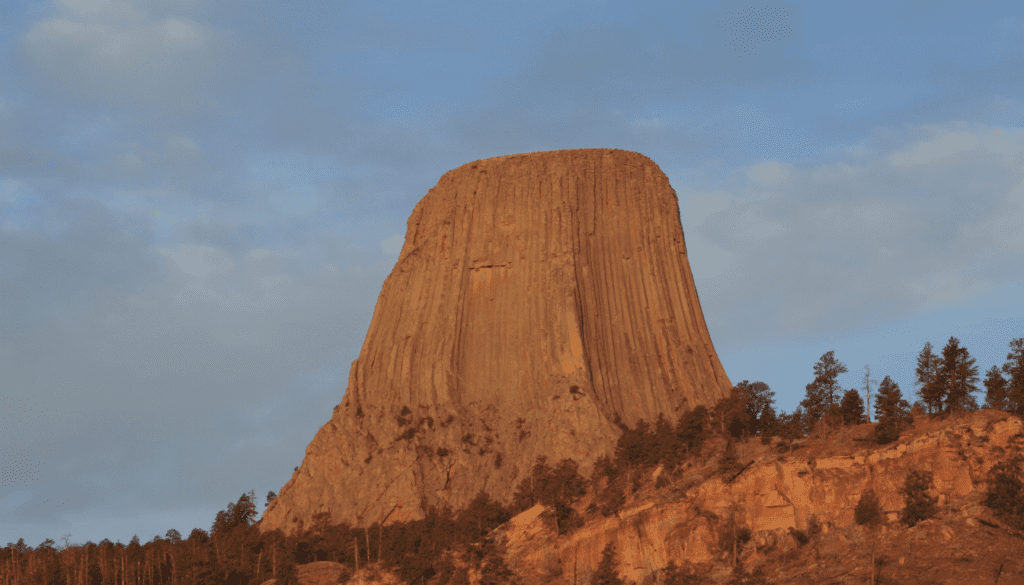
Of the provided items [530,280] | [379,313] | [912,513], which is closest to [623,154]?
[530,280]

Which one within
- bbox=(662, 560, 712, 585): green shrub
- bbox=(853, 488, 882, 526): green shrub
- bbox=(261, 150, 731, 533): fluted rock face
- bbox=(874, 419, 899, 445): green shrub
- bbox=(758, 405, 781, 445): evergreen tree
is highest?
bbox=(261, 150, 731, 533): fluted rock face

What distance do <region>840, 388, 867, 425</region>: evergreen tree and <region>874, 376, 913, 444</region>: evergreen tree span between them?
1.05 m

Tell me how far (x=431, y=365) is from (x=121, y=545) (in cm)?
2826

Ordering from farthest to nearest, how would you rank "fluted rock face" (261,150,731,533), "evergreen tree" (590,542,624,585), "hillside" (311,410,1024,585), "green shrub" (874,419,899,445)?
"fluted rock face" (261,150,731,533)
"green shrub" (874,419,899,445)
"evergreen tree" (590,542,624,585)
"hillside" (311,410,1024,585)

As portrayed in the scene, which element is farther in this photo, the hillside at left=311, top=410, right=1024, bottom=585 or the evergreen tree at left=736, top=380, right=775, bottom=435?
the evergreen tree at left=736, top=380, right=775, bottom=435

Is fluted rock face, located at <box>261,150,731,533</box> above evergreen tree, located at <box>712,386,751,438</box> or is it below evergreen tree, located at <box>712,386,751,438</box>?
above

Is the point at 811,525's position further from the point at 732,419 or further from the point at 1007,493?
the point at 732,419

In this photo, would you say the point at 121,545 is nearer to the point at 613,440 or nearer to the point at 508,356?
the point at 508,356

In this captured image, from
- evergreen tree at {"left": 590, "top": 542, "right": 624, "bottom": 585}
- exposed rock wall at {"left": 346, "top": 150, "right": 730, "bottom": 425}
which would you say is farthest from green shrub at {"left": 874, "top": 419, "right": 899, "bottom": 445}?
exposed rock wall at {"left": 346, "top": 150, "right": 730, "bottom": 425}

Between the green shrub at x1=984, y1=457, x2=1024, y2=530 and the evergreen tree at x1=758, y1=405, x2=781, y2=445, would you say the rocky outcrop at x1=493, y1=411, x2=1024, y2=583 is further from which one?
the evergreen tree at x1=758, y1=405, x2=781, y2=445

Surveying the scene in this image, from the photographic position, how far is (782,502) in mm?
75438

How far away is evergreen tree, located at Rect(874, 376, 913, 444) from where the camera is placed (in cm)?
7681

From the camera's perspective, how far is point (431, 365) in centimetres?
9731

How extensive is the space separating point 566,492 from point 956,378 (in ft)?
85.6
